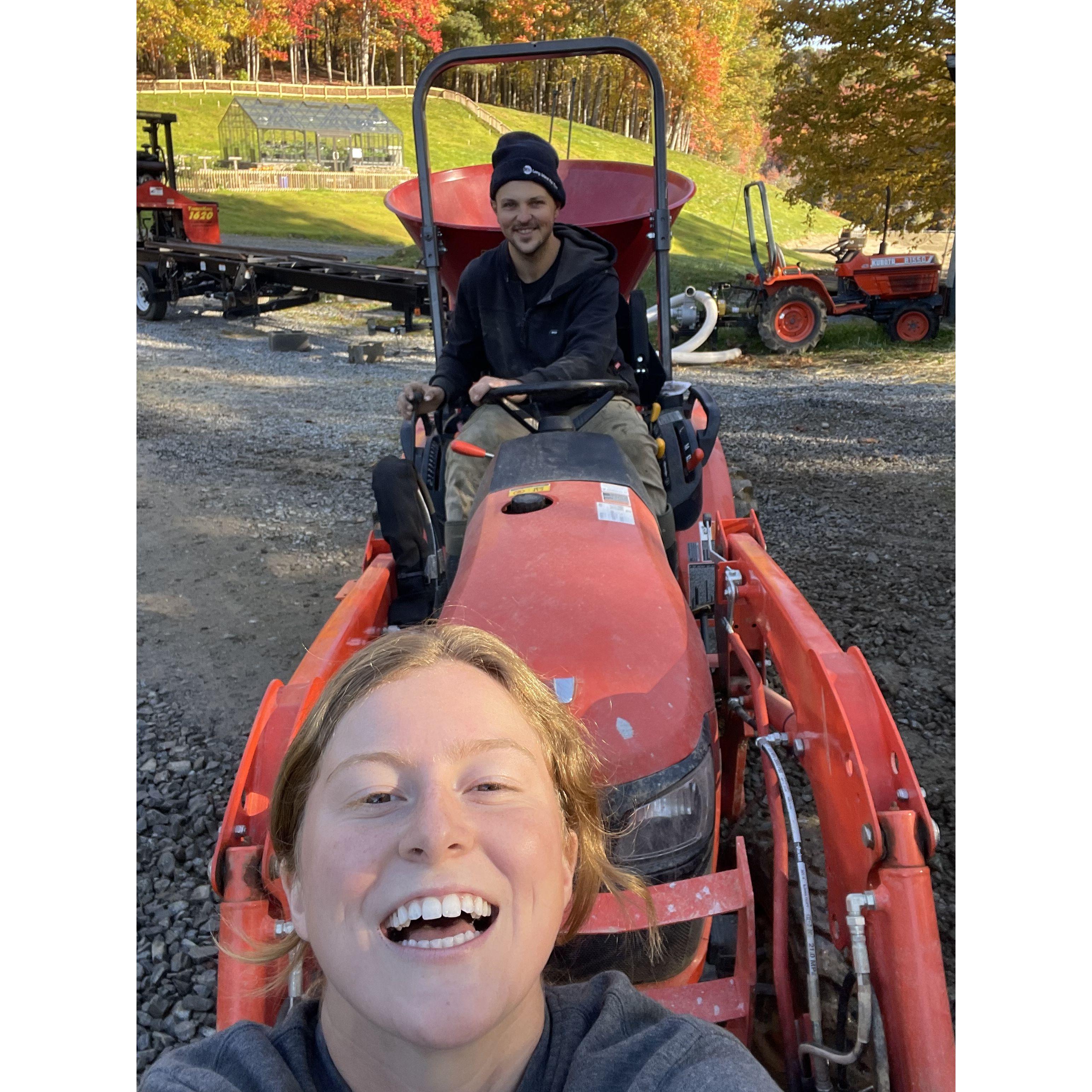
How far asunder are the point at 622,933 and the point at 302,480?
528 centimetres

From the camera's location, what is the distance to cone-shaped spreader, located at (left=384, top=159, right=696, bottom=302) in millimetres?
4766

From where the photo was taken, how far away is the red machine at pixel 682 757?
1585 mm

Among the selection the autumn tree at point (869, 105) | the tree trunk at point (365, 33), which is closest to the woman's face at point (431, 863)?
the autumn tree at point (869, 105)

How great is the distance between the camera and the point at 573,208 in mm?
5195

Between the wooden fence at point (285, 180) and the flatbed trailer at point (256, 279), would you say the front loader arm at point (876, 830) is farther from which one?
the wooden fence at point (285, 180)

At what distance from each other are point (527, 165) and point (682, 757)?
79.1 inches

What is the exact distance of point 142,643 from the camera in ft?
13.6

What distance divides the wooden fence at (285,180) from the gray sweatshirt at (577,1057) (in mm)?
27078

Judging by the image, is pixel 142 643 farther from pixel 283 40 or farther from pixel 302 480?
pixel 283 40

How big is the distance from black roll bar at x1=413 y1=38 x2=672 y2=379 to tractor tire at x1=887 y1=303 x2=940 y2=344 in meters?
8.61

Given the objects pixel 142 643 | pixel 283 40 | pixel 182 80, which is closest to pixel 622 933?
pixel 142 643

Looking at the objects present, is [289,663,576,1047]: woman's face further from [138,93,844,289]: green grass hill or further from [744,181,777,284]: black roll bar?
[138,93,844,289]: green grass hill

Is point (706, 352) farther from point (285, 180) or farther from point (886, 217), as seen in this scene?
point (285, 180)

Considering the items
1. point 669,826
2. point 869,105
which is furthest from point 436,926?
point 869,105
